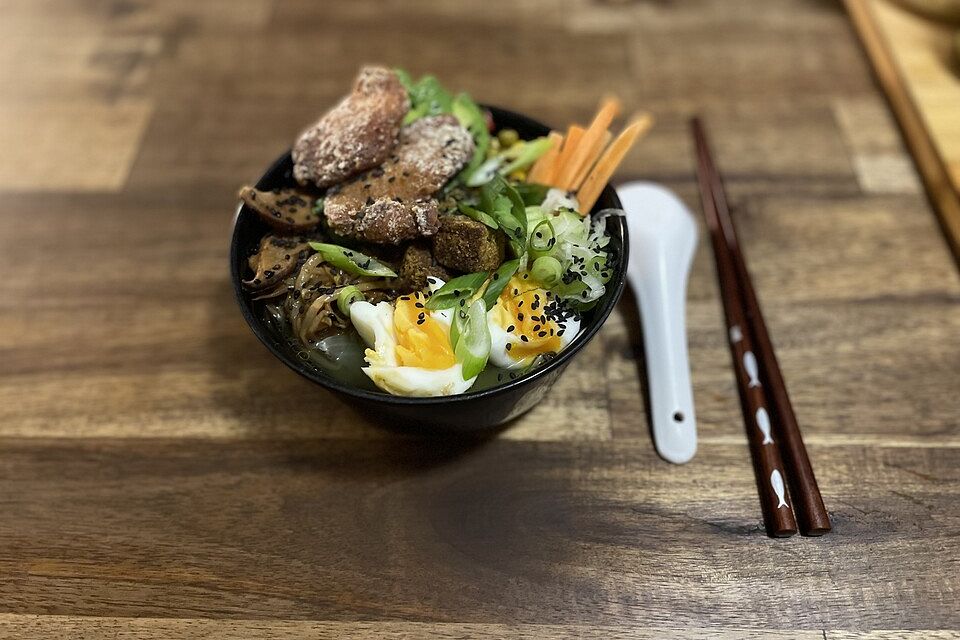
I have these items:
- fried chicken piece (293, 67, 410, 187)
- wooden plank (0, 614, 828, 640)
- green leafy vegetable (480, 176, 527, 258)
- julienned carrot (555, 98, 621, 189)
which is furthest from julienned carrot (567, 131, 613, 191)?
wooden plank (0, 614, 828, 640)

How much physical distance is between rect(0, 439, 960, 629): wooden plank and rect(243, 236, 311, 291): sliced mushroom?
39 cm

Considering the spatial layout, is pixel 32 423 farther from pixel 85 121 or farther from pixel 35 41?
pixel 35 41

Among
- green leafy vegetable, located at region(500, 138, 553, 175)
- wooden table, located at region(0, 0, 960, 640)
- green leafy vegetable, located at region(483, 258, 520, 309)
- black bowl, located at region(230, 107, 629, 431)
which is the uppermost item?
green leafy vegetable, located at region(500, 138, 553, 175)

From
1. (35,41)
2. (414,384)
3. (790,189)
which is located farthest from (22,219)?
(790,189)

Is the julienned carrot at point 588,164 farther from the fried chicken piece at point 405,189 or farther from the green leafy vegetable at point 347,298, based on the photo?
the green leafy vegetable at point 347,298

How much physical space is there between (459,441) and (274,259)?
535mm

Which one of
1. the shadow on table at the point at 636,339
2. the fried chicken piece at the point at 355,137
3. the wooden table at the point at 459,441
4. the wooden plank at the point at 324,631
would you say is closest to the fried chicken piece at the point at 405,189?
the fried chicken piece at the point at 355,137

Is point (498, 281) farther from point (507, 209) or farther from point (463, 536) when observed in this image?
point (463, 536)

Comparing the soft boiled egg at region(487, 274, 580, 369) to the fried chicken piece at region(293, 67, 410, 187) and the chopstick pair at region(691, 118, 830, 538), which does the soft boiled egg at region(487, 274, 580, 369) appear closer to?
the fried chicken piece at region(293, 67, 410, 187)

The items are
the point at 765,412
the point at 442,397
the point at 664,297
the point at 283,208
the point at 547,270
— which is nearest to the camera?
the point at 442,397

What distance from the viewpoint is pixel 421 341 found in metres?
1.17

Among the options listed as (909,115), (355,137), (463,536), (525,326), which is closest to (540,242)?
(525,326)

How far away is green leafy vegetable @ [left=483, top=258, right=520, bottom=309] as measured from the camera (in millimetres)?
1197

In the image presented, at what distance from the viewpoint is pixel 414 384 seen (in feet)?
3.75
